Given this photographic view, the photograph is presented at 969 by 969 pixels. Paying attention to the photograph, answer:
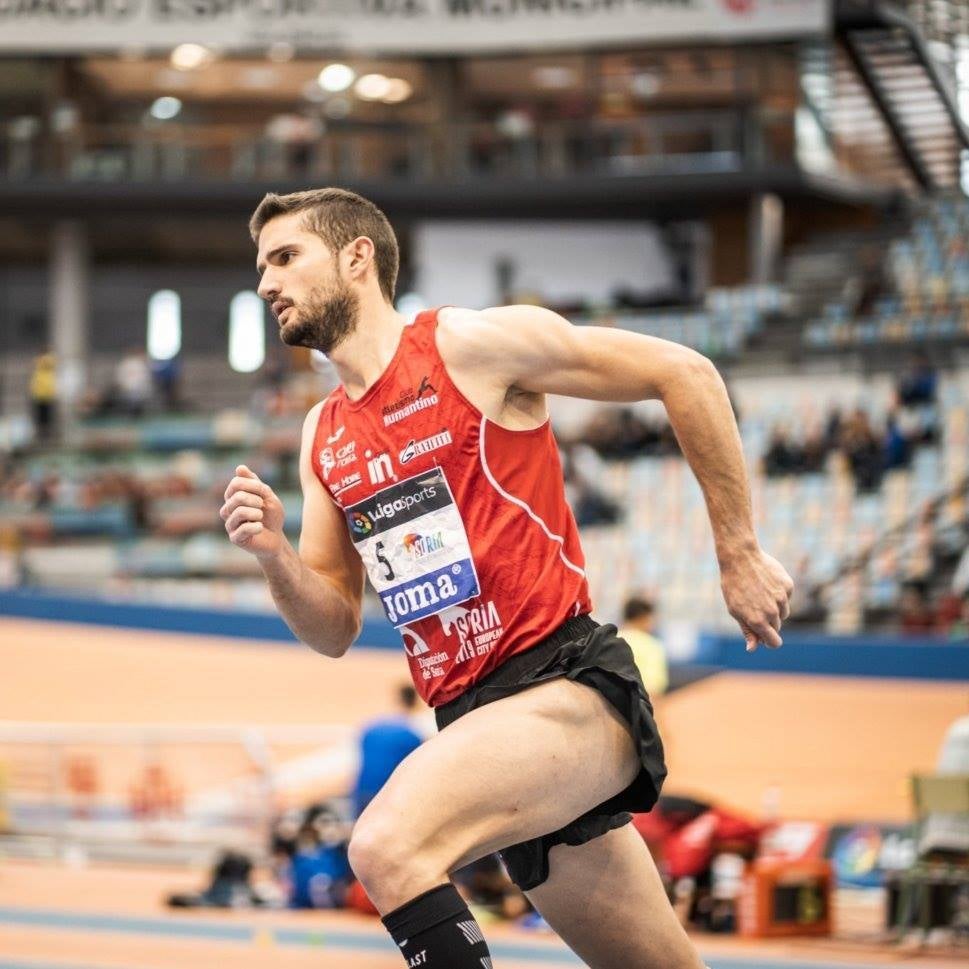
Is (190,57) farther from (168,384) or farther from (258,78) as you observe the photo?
(168,384)

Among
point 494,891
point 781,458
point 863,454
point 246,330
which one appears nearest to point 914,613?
point 863,454

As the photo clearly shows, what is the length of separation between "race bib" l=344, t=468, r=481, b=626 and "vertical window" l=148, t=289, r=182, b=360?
37.3 metres

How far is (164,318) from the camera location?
133 feet

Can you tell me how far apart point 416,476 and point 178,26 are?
91.7 feet

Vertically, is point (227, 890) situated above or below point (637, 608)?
below

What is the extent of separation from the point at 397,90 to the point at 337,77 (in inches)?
51.4

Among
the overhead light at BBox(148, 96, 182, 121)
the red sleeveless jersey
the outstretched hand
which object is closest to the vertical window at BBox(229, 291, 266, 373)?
the overhead light at BBox(148, 96, 182, 121)

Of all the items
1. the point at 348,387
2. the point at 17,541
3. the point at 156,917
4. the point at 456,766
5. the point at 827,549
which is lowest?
the point at 17,541

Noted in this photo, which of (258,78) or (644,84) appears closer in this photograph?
(644,84)

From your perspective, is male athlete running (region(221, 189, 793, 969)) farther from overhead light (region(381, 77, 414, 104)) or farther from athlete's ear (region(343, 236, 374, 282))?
overhead light (region(381, 77, 414, 104))

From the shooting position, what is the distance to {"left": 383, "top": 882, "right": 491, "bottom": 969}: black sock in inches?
136

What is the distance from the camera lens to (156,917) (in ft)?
30.9

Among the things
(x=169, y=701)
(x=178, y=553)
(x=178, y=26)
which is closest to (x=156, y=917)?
(x=169, y=701)

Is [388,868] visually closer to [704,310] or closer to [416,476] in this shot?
[416,476]
